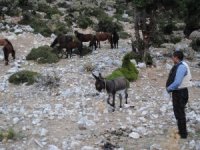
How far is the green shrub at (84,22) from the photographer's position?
32.2 metres

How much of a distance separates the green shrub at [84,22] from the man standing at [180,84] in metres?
21.4

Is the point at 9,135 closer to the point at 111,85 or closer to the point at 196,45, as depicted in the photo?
the point at 111,85

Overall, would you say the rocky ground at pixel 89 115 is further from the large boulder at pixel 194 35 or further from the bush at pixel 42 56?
the large boulder at pixel 194 35

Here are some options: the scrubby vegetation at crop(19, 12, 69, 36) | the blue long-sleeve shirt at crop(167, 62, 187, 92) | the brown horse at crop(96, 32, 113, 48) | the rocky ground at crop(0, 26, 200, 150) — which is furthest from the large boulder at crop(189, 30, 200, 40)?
the blue long-sleeve shirt at crop(167, 62, 187, 92)

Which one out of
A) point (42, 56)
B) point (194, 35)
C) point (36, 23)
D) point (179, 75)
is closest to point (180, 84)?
point (179, 75)

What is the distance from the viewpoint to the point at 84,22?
3259 cm

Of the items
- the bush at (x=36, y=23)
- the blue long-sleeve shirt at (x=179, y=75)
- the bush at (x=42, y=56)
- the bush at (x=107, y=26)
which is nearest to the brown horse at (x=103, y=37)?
the bush at (x=36, y=23)

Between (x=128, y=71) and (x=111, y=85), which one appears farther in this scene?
(x=128, y=71)

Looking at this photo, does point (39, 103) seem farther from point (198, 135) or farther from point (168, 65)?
point (168, 65)

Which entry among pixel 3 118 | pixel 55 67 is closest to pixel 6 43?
pixel 55 67

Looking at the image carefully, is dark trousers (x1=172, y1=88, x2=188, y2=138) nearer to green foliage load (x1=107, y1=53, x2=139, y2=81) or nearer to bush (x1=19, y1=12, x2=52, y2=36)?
green foliage load (x1=107, y1=53, x2=139, y2=81)

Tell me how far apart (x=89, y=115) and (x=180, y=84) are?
3.51 meters

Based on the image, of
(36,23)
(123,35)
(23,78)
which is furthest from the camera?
(123,35)

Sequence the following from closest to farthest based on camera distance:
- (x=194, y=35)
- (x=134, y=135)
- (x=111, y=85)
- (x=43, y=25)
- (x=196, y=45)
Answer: (x=134, y=135)
(x=111, y=85)
(x=196, y=45)
(x=43, y=25)
(x=194, y=35)
